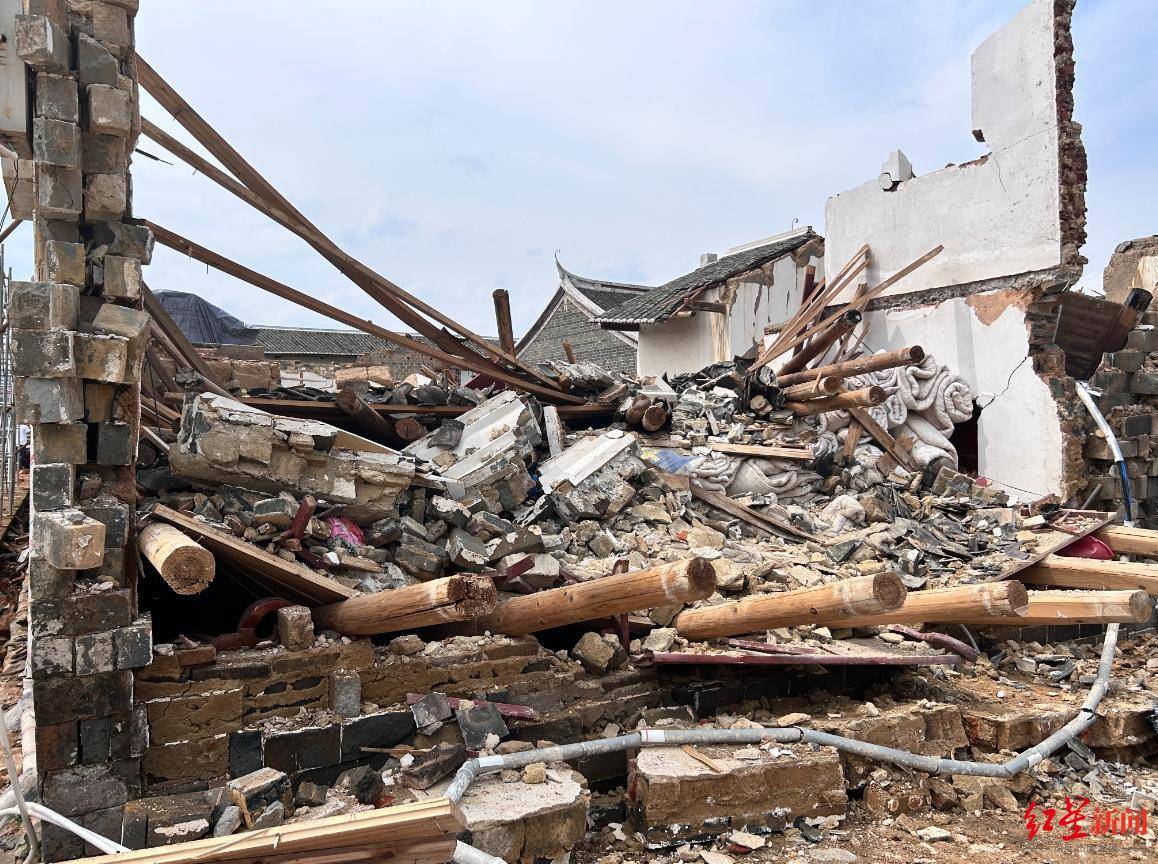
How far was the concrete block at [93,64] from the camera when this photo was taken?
4000mm

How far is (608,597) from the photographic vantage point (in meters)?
4.01

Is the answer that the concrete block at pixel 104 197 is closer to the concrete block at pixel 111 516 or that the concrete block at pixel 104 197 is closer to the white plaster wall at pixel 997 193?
the concrete block at pixel 111 516

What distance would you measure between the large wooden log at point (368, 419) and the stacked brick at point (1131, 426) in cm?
771

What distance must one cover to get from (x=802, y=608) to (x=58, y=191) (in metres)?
4.25

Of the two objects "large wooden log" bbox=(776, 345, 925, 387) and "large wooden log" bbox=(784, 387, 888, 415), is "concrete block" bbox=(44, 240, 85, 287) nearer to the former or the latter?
"large wooden log" bbox=(784, 387, 888, 415)

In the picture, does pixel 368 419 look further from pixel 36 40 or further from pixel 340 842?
pixel 340 842

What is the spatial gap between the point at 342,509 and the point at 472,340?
9.37ft

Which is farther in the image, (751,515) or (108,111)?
(751,515)

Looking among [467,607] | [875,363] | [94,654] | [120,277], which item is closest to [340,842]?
[467,607]

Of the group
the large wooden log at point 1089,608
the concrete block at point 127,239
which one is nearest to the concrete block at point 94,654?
the concrete block at point 127,239

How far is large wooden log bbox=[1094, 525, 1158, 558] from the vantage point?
20.8 ft

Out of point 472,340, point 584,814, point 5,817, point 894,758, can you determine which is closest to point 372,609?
point 584,814

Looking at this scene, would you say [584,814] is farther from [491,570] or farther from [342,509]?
[342,509]

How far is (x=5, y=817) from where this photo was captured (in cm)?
386
